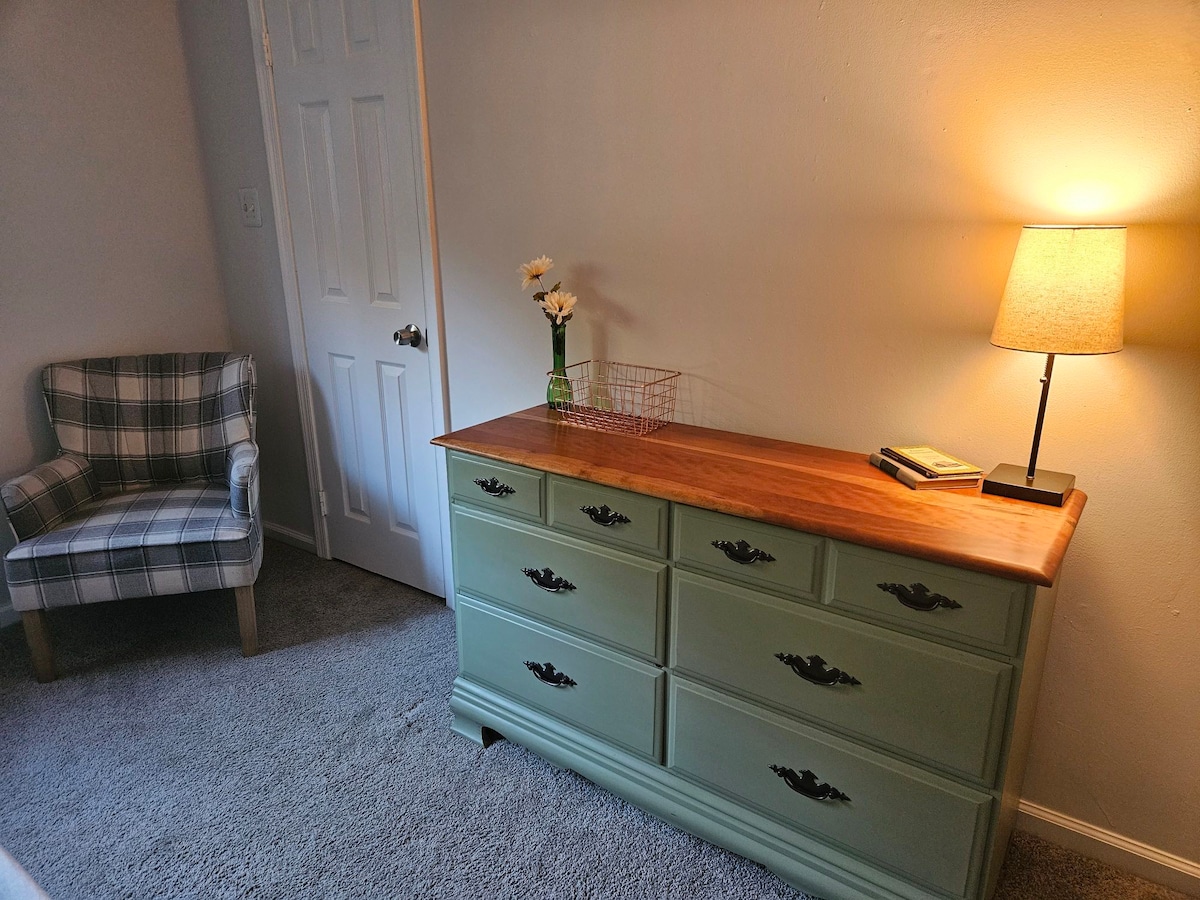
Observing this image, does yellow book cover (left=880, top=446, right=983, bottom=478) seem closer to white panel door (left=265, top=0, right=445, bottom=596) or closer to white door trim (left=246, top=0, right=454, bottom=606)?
white door trim (left=246, top=0, right=454, bottom=606)

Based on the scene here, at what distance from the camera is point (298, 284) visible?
2846 millimetres

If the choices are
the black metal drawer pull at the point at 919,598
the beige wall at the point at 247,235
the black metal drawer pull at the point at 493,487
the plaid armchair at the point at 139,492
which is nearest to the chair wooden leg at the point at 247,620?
the plaid armchair at the point at 139,492

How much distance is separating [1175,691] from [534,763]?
144 centimetres

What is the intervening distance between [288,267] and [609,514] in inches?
73.8

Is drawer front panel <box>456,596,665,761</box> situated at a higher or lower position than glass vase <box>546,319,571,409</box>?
lower

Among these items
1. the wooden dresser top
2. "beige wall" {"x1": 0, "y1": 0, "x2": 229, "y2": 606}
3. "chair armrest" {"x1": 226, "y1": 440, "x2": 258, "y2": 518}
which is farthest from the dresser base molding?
"beige wall" {"x1": 0, "y1": 0, "x2": 229, "y2": 606}

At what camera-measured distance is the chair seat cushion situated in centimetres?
222

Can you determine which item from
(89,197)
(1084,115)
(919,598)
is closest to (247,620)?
(89,197)

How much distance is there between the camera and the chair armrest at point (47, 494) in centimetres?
228

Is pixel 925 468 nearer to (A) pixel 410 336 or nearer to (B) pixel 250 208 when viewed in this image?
(A) pixel 410 336

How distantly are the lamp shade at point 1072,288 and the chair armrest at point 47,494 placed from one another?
2.69 metres

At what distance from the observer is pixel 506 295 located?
2.30 meters

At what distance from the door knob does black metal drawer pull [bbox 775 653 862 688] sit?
160cm

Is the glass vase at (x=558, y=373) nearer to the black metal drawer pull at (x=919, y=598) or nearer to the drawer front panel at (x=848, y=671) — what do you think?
the drawer front panel at (x=848, y=671)
